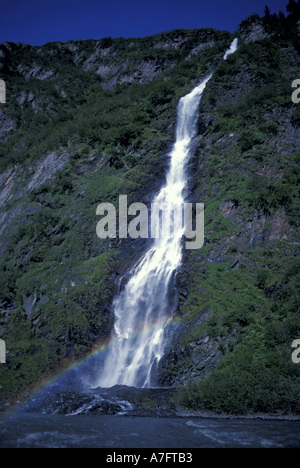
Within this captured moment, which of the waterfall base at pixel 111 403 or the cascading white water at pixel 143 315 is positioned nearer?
the waterfall base at pixel 111 403

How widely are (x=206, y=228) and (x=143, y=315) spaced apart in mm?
7721

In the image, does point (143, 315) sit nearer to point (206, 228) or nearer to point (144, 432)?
point (206, 228)

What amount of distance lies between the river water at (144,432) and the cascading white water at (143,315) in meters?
5.32

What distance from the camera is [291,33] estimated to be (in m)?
47.2

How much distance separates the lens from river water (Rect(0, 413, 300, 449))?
36.5 ft

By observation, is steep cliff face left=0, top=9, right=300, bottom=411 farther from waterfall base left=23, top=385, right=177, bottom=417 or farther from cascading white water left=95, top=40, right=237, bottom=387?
waterfall base left=23, top=385, right=177, bottom=417

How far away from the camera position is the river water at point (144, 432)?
11117 millimetres

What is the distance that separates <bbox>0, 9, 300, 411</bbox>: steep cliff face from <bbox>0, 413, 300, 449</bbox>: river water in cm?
193

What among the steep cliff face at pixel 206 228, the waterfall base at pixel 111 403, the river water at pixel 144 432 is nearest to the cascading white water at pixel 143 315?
the steep cliff face at pixel 206 228

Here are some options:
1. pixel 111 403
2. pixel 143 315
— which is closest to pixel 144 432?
pixel 111 403

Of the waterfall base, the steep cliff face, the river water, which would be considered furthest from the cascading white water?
the river water

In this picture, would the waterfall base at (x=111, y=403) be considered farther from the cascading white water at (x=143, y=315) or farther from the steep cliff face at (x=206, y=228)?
the cascading white water at (x=143, y=315)

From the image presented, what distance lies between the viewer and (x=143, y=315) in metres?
22.8
